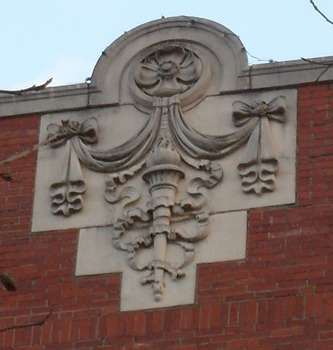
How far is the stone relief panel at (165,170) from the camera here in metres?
13.4

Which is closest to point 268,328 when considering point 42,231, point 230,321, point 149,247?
point 230,321

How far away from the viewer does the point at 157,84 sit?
563 inches

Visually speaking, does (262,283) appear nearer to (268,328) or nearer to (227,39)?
(268,328)

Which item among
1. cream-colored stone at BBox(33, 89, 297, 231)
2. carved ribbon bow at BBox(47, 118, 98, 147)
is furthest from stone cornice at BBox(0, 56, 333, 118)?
carved ribbon bow at BBox(47, 118, 98, 147)

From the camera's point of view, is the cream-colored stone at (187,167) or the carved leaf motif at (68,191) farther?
the carved leaf motif at (68,191)

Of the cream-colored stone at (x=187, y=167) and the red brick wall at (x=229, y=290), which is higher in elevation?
the cream-colored stone at (x=187, y=167)

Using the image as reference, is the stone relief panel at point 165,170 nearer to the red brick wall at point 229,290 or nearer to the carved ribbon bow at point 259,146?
the carved ribbon bow at point 259,146

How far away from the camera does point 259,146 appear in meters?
13.7

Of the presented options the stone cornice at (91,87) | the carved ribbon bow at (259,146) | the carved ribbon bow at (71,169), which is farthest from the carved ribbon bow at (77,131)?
the carved ribbon bow at (259,146)

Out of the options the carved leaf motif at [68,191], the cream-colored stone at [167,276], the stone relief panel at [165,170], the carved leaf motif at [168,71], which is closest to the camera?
the cream-colored stone at [167,276]

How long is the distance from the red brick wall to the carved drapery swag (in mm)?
261

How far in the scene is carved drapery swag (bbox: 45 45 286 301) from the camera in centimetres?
1349

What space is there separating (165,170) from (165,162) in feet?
0.26

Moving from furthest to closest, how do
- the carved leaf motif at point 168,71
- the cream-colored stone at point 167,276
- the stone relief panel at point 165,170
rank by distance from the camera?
1. the carved leaf motif at point 168,71
2. the stone relief panel at point 165,170
3. the cream-colored stone at point 167,276
